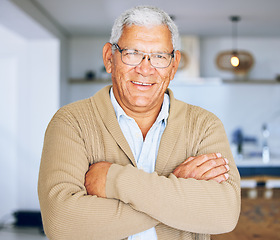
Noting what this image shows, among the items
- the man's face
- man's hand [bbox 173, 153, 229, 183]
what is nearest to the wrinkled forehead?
the man's face

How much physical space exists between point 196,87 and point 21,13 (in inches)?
122

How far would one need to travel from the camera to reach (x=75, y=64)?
18.9ft

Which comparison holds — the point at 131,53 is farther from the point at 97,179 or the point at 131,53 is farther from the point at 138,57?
A: the point at 97,179

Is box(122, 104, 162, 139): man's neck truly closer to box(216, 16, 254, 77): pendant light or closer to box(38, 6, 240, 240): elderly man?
box(38, 6, 240, 240): elderly man

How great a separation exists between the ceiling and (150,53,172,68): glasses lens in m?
2.78

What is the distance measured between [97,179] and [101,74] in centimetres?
460

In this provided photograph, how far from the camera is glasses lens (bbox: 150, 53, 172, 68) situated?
133cm

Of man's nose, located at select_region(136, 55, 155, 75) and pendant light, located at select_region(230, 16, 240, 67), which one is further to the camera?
pendant light, located at select_region(230, 16, 240, 67)

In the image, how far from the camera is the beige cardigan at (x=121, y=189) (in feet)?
3.69

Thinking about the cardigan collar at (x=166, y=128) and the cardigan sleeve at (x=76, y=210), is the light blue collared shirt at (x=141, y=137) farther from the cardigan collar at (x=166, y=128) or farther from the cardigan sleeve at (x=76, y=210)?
the cardigan sleeve at (x=76, y=210)

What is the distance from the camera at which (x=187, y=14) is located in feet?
14.6

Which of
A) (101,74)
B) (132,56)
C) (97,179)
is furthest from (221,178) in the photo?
(101,74)

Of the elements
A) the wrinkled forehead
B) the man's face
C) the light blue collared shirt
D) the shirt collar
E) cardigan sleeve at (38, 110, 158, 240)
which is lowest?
cardigan sleeve at (38, 110, 158, 240)

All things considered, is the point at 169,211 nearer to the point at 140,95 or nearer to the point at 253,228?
the point at 140,95
